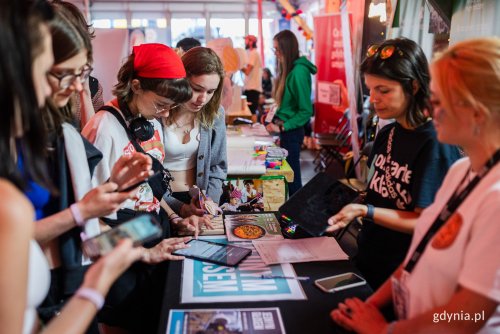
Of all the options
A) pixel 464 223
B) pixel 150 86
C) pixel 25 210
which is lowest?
pixel 464 223

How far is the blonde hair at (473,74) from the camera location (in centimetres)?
99

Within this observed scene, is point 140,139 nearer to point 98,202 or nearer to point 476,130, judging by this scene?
point 98,202

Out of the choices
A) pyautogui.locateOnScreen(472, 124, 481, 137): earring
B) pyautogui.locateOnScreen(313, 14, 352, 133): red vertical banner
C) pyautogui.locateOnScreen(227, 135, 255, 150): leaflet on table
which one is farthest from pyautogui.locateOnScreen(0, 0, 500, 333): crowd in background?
pyautogui.locateOnScreen(313, 14, 352, 133): red vertical banner

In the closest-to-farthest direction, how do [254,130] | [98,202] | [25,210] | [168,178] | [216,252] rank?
[25,210] < [98,202] < [216,252] < [168,178] < [254,130]

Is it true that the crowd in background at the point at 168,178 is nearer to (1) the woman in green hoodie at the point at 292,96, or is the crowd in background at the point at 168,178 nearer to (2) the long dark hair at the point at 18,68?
(2) the long dark hair at the point at 18,68

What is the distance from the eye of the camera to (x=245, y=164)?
303 cm

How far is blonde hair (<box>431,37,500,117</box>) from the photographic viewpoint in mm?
986

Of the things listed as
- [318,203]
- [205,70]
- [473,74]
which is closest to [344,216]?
[318,203]

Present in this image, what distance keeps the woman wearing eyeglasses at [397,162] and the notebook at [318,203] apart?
0.11 feet

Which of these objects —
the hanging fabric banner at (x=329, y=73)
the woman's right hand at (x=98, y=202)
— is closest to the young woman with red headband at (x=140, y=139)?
the woman's right hand at (x=98, y=202)

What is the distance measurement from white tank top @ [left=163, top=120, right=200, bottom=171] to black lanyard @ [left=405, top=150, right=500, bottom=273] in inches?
57.7

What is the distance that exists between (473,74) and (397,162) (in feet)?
2.13

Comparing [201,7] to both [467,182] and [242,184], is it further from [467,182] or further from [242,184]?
[467,182]

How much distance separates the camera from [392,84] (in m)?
1.63
